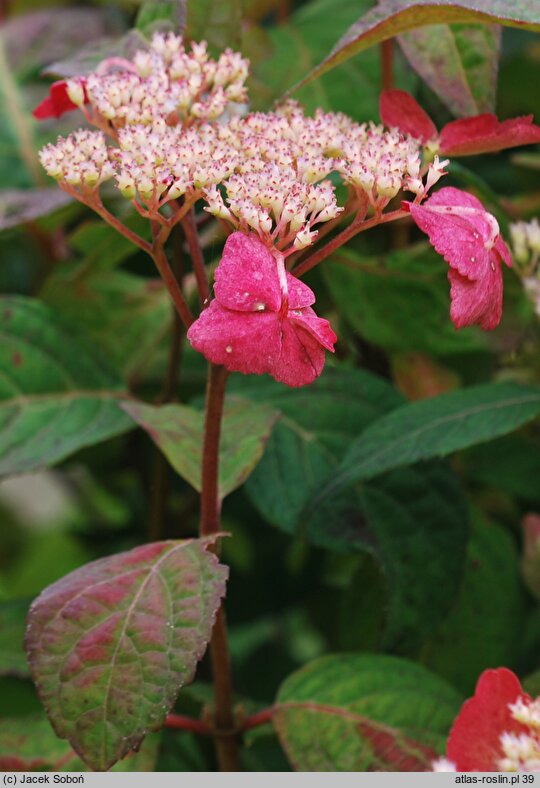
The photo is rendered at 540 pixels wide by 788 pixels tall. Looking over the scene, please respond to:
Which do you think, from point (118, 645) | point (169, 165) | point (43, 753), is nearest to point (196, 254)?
point (169, 165)

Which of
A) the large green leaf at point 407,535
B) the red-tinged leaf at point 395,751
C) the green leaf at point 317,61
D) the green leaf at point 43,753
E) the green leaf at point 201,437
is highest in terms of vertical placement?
the green leaf at point 317,61

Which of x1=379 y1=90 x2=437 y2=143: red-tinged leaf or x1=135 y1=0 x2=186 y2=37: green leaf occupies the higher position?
x1=135 y1=0 x2=186 y2=37: green leaf

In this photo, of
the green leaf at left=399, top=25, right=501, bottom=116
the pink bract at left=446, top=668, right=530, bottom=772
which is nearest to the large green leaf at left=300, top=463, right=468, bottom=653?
the pink bract at left=446, top=668, right=530, bottom=772

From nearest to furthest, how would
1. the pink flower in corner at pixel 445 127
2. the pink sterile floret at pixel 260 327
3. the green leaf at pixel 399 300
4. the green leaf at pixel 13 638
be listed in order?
the pink sterile floret at pixel 260 327 → the pink flower in corner at pixel 445 127 → the green leaf at pixel 13 638 → the green leaf at pixel 399 300

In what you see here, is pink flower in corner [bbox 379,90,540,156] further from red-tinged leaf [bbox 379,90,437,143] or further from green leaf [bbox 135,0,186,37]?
green leaf [bbox 135,0,186,37]

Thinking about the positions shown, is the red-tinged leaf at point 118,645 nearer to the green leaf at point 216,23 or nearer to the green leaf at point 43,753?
the green leaf at point 43,753

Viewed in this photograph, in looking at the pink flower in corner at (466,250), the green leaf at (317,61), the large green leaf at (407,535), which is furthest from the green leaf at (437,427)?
the green leaf at (317,61)
